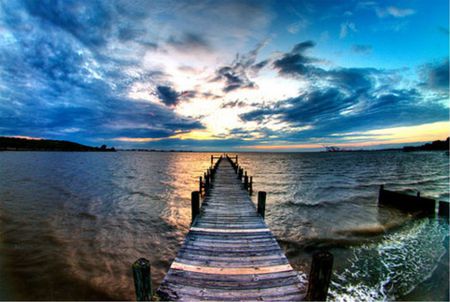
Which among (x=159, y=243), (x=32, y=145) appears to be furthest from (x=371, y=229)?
(x=32, y=145)

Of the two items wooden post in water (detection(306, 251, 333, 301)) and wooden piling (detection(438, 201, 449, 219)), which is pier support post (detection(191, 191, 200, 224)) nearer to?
wooden post in water (detection(306, 251, 333, 301))

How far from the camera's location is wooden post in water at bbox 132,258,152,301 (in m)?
3.43

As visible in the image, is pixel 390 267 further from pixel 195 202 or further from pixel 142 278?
pixel 142 278

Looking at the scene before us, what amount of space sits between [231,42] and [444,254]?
15.7 meters

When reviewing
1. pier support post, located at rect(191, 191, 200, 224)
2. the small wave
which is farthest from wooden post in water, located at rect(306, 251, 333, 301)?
the small wave

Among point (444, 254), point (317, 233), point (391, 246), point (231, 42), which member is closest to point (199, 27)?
point (231, 42)

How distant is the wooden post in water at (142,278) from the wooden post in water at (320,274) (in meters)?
2.88

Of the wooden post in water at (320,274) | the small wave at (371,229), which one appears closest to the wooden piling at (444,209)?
the small wave at (371,229)

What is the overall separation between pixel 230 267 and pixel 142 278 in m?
2.27

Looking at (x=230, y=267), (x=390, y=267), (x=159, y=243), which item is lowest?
(x=159, y=243)

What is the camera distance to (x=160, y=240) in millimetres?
10586

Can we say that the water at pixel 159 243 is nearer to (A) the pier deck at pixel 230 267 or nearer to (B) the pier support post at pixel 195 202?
(B) the pier support post at pixel 195 202

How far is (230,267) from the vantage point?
495 centimetres

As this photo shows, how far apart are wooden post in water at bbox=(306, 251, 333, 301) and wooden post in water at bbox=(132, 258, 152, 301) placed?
113 inches
